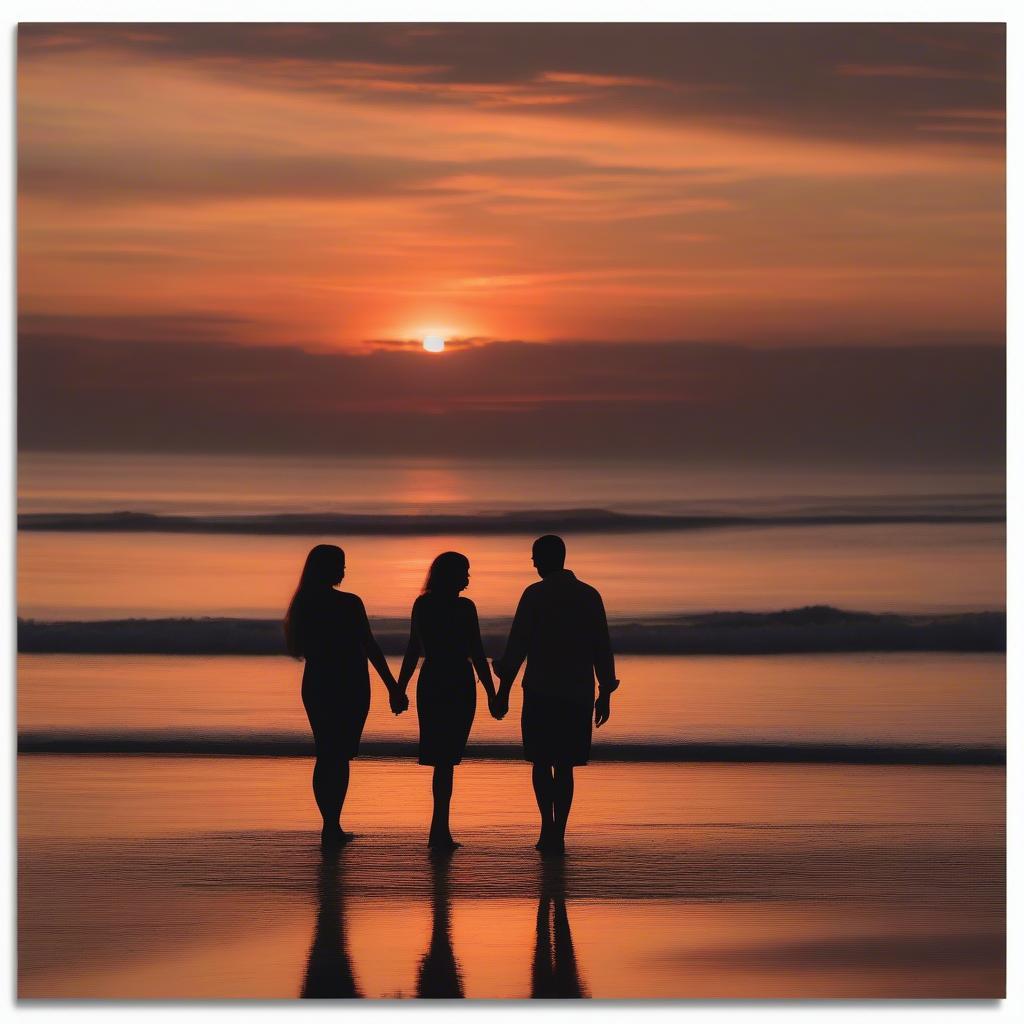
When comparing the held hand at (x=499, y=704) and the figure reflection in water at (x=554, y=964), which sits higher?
the held hand at (x=499, y=704)

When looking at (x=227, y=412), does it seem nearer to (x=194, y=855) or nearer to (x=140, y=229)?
(x=140, y=229)

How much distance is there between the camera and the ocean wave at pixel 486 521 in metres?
9.03

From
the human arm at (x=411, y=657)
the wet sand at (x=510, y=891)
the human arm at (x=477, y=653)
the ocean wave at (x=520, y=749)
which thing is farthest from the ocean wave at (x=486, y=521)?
the human arm at (x=477, y=653)

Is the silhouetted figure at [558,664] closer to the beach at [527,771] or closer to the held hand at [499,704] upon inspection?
the held hand at [499,704]

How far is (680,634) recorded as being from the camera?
1128 centimetres

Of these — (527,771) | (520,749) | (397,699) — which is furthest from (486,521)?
(397,699)

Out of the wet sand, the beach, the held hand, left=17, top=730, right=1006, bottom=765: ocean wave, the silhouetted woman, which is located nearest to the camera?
the wet sand

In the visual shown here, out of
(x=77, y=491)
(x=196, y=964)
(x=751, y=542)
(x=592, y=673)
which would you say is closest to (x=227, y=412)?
(x=77, y=491)

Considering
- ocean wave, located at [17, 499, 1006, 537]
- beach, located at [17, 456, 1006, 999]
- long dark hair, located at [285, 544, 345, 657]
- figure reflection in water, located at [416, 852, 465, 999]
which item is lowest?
figure reflection in water, located at [416, 852, 465, 999]

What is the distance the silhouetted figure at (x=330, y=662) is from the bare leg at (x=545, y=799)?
72 cm

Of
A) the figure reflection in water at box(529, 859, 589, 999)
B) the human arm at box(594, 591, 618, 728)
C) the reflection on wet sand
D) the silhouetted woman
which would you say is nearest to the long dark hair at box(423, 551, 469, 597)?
the silhouetted woman

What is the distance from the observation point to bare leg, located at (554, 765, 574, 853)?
7.05 m

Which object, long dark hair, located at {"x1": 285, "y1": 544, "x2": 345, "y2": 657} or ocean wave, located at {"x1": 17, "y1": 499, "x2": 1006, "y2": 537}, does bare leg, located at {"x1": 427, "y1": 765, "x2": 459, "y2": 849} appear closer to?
long dark hair, located at {"x1": 285, "y1": 544, "x2": 345, "y2": 657}

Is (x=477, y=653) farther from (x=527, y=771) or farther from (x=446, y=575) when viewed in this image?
(x=527, y=771)
